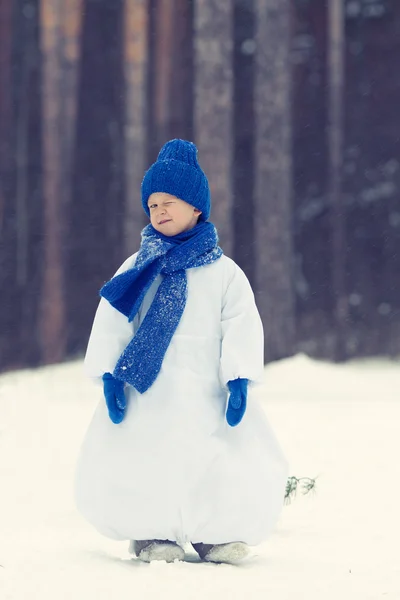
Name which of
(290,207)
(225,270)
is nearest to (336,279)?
(290,207)

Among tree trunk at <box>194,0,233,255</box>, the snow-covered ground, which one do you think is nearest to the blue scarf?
the snow-covered ground

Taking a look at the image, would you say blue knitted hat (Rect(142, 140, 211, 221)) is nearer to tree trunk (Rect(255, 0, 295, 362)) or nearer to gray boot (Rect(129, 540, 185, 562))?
gray boot (Rect(129, 540, 185, 562))

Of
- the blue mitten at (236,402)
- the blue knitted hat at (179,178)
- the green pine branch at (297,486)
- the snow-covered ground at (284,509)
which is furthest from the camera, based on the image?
the green pine branch at (297,486)

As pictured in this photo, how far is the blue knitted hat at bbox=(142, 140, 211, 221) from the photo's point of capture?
351cm

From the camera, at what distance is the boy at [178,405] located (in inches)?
131

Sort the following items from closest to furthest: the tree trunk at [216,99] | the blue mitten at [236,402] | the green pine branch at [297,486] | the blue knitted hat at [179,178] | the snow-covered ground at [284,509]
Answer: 1. the snow-covered ground at [284,509]
2. the blue mitten at [236,402]
3. the blue knitted hat at [179,178]
4. the green pine branch at [297,486]
5. the tree trunk at [216,99]

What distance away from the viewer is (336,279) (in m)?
6.21

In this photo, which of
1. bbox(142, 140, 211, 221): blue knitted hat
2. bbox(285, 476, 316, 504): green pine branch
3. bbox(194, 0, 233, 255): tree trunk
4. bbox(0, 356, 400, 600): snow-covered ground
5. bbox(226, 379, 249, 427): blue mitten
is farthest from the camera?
bbox(194, 0, 233, 255): tree trunk

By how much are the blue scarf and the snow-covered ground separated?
594 mm

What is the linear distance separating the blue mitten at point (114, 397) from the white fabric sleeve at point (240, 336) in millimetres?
319

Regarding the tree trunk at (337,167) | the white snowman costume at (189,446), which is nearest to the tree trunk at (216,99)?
the tree trunk at (337,167)

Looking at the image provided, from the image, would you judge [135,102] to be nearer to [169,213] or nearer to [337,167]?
[337,167]

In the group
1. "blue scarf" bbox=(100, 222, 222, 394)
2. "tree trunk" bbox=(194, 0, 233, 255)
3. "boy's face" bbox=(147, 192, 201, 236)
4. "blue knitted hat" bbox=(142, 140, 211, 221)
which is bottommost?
"blue scarf" bbox=(100, 222, 222, 394)

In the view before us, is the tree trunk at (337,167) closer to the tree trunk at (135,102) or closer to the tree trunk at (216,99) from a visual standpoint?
the tree trunk at (216,99)
